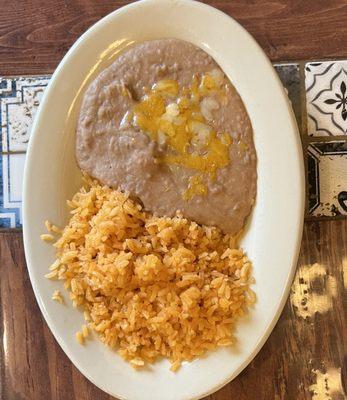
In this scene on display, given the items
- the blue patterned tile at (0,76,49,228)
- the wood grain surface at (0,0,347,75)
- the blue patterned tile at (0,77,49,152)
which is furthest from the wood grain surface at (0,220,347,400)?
the wood grain surface at (0,0,347,75)

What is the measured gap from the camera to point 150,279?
1.60 m

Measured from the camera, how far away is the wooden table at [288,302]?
1.87m

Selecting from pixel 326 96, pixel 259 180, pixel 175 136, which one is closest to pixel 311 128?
pixel 326 96

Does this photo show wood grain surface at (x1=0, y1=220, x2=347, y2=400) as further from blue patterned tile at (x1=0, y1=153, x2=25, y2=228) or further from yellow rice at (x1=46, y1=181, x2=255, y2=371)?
yellow rice at (x1=46, y1=181, x2=255, y2=371)

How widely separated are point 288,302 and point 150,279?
1.85 ft

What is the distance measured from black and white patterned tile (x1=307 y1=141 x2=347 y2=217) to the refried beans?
0.33m

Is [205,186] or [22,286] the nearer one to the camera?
[205,186]

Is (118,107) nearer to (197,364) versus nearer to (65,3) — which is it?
(65,3)

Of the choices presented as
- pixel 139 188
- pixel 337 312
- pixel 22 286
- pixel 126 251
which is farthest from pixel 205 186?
pixel 22 286

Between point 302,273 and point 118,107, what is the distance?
0.86 meters

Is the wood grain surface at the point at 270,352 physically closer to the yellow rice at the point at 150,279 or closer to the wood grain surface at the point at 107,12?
the yellow rice at the point at 150,279

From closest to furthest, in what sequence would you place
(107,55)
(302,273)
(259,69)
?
(259,69), (107,55), (302,273)

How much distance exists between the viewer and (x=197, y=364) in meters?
A: 1.65

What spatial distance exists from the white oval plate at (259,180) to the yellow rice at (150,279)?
0.05 meters
